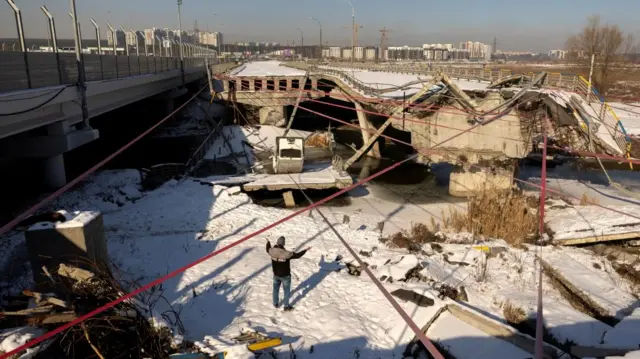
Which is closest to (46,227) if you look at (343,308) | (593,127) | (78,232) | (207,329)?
(78,232)

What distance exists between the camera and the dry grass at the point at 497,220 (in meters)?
14.9

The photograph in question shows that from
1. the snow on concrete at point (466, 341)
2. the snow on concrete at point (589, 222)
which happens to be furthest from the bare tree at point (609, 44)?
the snow on concrete at point (466, 341)

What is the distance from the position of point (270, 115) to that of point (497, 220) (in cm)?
2481

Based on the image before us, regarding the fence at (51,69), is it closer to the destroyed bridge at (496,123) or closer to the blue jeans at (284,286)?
the blue jeans at (284,286)

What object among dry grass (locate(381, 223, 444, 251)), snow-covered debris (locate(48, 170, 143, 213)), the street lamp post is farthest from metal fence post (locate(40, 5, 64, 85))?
dry grass (locate(381, 223, 444, 251))

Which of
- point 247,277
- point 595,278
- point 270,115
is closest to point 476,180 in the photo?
point 595,278

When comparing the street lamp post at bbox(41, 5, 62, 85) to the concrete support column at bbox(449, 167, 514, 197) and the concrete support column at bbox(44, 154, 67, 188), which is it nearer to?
the concrete support column at bbox(44, 154, 67, 188)

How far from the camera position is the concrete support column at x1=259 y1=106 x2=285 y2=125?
121 feet

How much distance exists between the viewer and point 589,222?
→ 15258 mm

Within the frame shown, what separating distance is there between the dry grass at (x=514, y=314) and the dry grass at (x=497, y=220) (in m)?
5.28

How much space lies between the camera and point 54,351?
6.12 metres

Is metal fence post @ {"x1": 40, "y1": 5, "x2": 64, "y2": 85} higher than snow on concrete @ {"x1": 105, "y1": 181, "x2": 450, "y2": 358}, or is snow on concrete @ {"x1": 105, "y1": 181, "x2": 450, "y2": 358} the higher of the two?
metal fence post @ {"x1": 40, "y1": 5, "x2": 64, "y2": 85}

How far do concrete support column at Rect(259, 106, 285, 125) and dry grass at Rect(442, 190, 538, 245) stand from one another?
2316 cm

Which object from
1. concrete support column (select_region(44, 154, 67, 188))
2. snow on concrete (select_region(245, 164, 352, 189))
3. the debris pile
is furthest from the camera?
snow on concrete (select_region(245, 164, 352, 189))
